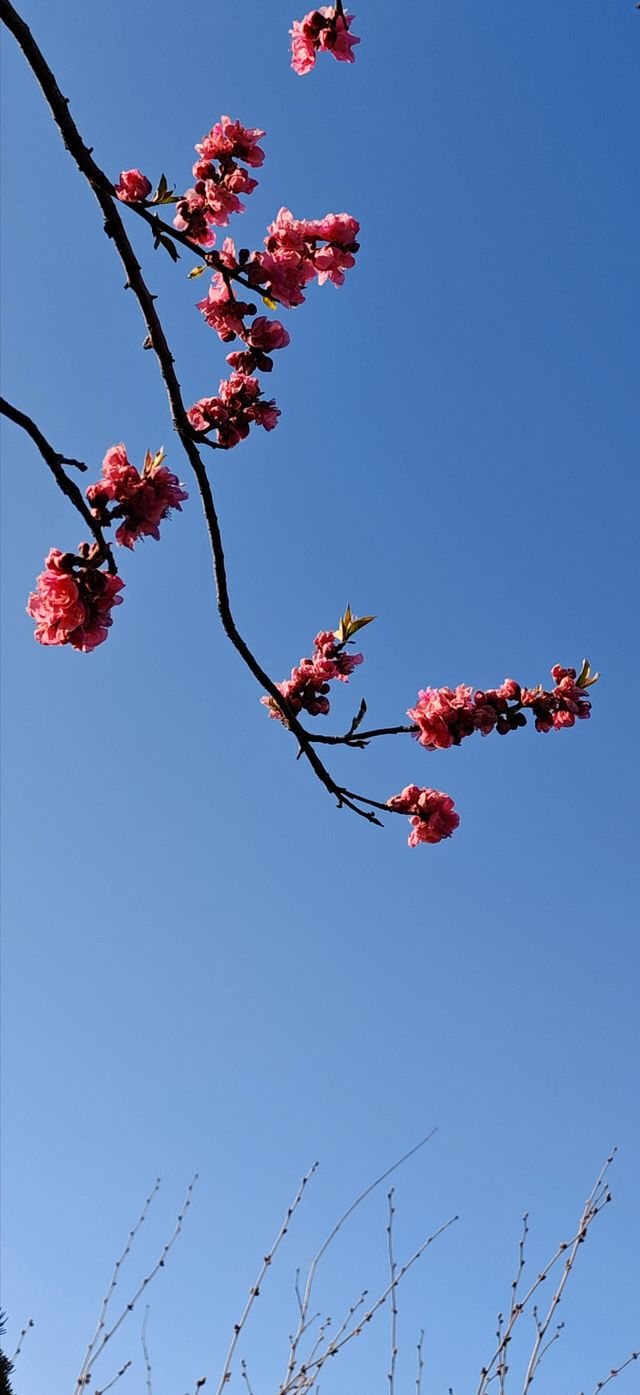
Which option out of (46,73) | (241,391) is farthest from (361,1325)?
(46,73)

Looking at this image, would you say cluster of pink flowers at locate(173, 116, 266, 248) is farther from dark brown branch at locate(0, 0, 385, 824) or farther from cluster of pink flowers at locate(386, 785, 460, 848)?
cluster of pink flowers at locate(386, 785, 460, 848)

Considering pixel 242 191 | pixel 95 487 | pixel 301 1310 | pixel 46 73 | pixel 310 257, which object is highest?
pixel 242 191

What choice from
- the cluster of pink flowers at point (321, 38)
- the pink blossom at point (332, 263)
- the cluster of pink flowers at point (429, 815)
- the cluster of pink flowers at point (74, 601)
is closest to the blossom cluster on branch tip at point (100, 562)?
the cluster of pink flowers at point (74, 601)

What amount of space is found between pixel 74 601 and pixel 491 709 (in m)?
1.89

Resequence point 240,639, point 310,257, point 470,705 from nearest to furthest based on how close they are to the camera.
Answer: point 240,639 < point 310,257 < point 470,705

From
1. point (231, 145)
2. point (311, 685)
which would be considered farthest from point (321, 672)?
point (231, 145)

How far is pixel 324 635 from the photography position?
4.11 meters

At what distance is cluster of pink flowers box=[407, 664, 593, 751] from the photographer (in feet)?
12.3

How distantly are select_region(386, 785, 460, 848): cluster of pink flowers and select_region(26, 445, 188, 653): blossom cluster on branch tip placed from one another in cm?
168

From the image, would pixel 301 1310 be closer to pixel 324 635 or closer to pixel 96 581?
pixel 324 635

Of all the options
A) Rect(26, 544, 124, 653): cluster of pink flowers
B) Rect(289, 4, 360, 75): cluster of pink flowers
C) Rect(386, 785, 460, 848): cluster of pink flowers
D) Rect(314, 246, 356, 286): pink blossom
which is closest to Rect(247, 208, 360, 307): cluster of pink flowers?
Rect(314, 246, 356, 286): pink blossom

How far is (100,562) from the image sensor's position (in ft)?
8.86

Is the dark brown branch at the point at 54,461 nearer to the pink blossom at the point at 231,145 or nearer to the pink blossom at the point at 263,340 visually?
the pink blossom at the point at 263,340

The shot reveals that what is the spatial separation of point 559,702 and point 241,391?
185 centimetres
